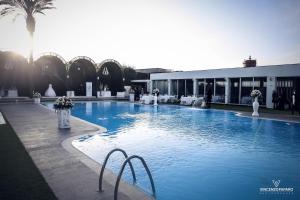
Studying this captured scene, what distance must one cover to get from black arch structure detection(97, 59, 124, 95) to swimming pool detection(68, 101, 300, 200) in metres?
29.3

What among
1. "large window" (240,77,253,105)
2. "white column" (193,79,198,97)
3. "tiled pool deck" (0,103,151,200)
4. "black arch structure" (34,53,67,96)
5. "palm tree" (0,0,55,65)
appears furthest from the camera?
"black arch structure" (34,53,67,96)

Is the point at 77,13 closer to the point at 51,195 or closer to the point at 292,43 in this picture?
the point at 292,43

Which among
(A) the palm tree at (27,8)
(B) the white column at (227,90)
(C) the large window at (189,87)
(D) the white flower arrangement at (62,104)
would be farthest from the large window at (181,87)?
(D) the white flower arrangement at (62,104)

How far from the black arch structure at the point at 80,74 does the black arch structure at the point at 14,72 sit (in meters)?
5.86

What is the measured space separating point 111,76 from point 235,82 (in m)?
20.6

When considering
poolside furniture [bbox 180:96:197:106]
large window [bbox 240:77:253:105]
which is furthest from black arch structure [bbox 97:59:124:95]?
large window [bbox 240:77:253:105]

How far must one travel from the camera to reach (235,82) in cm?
2802

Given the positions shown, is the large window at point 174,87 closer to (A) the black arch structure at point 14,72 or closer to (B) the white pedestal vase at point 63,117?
(A) the black arch structure at point 14,72

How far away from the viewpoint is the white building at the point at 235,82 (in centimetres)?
2339

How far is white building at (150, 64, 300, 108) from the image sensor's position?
76.7ft

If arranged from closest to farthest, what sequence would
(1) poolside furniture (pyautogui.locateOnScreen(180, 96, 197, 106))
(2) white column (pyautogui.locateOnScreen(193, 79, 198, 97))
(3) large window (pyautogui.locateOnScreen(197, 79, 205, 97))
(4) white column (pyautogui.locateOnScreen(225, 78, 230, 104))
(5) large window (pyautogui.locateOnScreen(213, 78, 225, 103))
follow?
(1) poolside furniture (pyautogui.locateOnScreen(180, 96, 197, 106)) → (4) white column (pyautogui.locateOnScreen(225, 78, 230, 104)) → (5) large window (pyautogui.locateOnScreen(213, 78, 225, 103)) → (3) large window (pyautogui.locateOnScreen(197, 79, 205, 97)) → (2) white column (pyautogui.locateOnScreen(193, 79, 198, 97))

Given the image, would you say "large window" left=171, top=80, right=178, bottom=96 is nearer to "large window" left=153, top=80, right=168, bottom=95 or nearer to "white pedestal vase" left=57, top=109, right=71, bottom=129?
"large window" left=153, top=80, right=168, bottom=95

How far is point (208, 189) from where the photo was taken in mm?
5719

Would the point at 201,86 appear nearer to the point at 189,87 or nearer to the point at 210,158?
the point at 189,87
